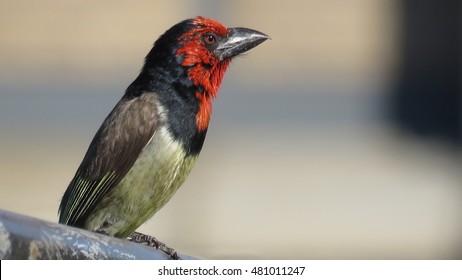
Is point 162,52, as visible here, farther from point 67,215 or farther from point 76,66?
point 76,66

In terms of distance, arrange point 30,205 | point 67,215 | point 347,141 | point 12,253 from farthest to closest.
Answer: point 347,141 → point 30,205 → point 67,215 → point 12,253

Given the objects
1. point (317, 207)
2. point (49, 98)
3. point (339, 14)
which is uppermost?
point (339, 14)

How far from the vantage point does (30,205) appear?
9.23 meters

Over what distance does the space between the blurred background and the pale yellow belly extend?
15.1 ft

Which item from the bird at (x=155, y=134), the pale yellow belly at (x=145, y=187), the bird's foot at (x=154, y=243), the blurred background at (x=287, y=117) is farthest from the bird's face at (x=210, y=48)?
the blurred background at (x=287, y=117)

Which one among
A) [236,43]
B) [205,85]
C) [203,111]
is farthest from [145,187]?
[236,43]

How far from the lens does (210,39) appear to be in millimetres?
5055

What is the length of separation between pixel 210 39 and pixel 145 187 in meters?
0.71

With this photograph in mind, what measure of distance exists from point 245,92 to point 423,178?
4.47 ft

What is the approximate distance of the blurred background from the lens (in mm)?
9578

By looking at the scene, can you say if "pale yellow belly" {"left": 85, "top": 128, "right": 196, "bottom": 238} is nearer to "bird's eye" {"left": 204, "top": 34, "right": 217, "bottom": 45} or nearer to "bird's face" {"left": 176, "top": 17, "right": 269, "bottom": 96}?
"bird's face" {"left": 176, "top": 17, "right": 269, "bottom": 96}

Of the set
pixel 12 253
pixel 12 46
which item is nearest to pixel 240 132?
pixel 12 46

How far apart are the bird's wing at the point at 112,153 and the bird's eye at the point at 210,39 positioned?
31cm

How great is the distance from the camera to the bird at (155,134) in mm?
4645
